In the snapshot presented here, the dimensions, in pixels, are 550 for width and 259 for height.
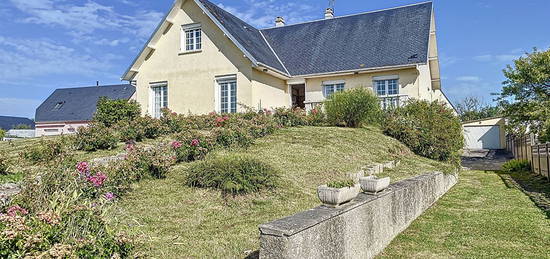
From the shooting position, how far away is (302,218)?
2.99 m

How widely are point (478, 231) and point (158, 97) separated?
1522 cm

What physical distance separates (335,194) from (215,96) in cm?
1323

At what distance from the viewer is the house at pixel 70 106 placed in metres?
34.4

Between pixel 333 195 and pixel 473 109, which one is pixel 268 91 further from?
pixel 473 109

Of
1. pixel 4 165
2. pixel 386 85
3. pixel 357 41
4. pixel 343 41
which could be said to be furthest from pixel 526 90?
pixel 4 165

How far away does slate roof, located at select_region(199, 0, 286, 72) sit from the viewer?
15646mm

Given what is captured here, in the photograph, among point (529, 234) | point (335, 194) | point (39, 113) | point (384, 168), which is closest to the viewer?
point (335, 194)

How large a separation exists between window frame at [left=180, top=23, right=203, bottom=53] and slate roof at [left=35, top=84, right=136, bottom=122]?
1965cm

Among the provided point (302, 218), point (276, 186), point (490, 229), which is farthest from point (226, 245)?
point (490, 229)

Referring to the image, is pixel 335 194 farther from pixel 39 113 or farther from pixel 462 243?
pixel 39 113

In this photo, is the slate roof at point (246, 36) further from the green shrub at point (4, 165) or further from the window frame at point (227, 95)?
the green shrub at point (4, 165)

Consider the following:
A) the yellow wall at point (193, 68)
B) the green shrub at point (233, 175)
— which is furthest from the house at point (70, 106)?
the green shrub at point (233, 175)

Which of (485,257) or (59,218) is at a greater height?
(59,218)

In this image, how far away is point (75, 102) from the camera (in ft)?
118
